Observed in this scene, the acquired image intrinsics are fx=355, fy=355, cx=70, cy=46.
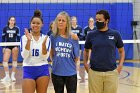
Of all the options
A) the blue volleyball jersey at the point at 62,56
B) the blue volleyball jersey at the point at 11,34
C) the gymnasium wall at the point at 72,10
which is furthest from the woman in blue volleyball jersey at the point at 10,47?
the blue volleyball jersey at the point at 62,56

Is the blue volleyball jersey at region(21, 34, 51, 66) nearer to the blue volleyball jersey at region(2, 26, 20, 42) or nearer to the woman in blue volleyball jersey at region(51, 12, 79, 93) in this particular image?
the woman in blue volleyball jersey at region(51, 12, 79, 93)

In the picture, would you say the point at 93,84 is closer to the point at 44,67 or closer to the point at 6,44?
the point at 44,67

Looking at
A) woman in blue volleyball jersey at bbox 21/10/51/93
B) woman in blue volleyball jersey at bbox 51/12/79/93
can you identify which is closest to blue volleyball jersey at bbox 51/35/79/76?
woman in blue volleyball jersey at bbox 51/12/79/93

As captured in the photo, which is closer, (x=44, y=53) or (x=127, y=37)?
(x=44, y=53)

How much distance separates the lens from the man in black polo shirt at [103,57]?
562cm

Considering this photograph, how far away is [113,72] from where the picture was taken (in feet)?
18.7

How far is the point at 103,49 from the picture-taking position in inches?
221

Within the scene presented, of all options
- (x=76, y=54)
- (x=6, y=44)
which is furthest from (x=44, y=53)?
(x=6, y=44)

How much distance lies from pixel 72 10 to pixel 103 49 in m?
12.0

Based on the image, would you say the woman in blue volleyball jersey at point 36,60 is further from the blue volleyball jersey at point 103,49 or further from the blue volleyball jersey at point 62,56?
the blue volleyball jersey at point 103,49

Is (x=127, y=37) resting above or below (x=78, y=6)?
below

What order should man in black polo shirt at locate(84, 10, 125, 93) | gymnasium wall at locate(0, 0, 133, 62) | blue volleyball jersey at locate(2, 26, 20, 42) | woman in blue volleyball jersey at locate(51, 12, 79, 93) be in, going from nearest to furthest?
man in black polo shirt at locate(84, 10, 125, 93)
woman in blue volleyball jersey at locate(51, 12, 79, 93)
blue volleyball jersey at locate(2, 26, 20, 42)
gymnasium wall at locate(0, 0, 133, 62)

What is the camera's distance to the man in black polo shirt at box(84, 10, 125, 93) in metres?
5.62

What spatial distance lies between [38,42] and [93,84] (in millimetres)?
1119
